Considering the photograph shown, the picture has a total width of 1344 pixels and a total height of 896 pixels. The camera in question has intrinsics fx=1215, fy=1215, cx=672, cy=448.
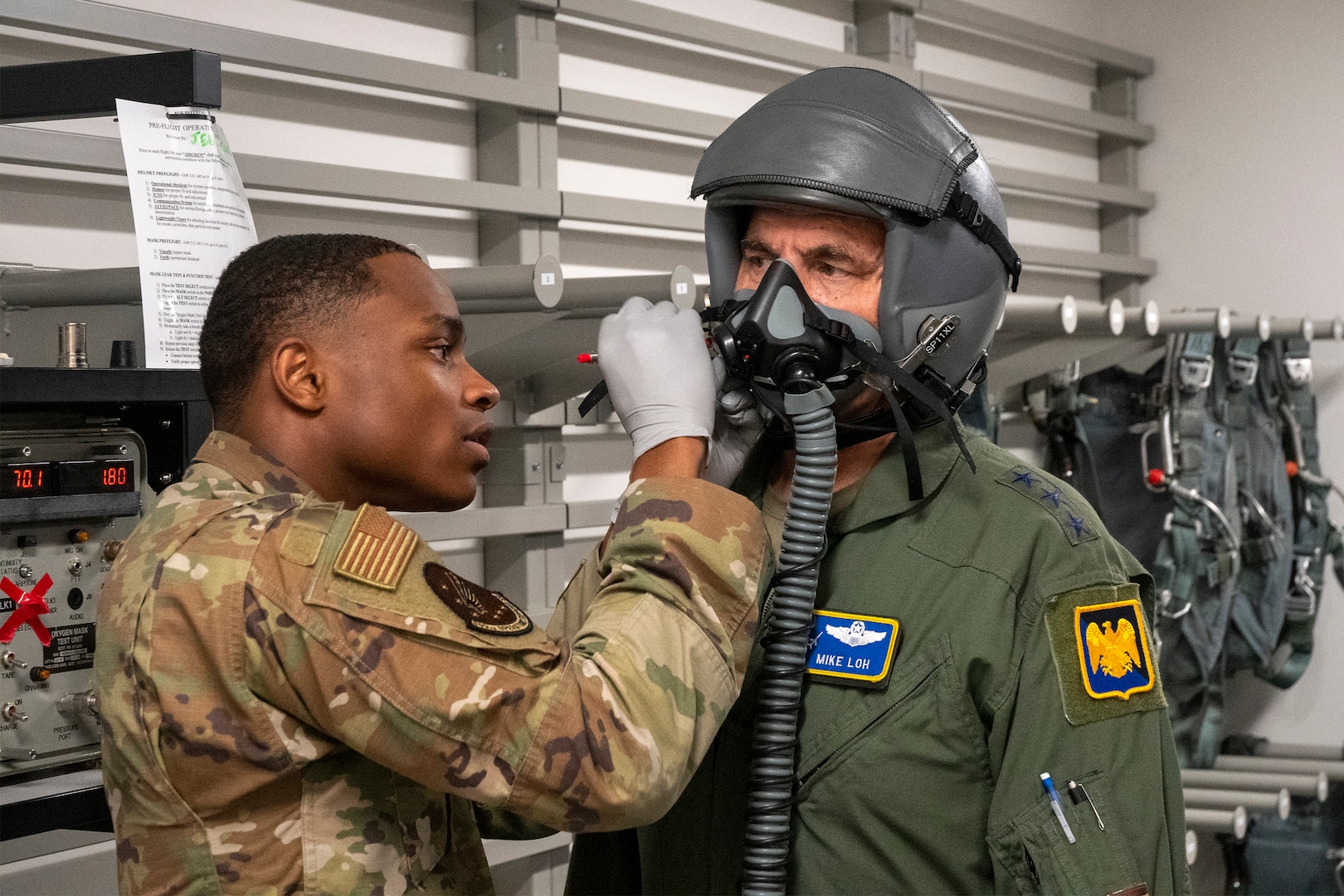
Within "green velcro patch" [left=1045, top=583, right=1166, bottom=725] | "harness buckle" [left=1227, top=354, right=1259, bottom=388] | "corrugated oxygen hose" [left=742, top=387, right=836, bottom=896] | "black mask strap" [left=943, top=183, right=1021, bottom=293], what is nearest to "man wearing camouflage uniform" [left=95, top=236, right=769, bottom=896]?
"corrugated oxygen hose" [left=742, top=387, right=836, bottom=896]

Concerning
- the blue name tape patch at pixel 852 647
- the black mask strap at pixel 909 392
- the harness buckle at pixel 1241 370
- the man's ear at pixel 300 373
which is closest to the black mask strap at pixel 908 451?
the black mask strap at pixel 909 392

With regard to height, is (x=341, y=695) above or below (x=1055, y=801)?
above

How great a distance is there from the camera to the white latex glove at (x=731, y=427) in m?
1.49

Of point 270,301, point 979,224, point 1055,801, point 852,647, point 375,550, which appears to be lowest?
point 1055,801

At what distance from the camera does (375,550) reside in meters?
1.12

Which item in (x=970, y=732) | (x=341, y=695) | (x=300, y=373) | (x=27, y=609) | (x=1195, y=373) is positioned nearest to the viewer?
(x=341, y=695)

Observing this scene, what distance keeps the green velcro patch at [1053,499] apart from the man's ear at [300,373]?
79 centimetres

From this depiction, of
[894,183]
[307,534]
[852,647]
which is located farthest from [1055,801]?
[307,534]

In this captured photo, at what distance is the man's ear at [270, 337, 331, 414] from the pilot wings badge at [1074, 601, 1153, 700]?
33.0 inches

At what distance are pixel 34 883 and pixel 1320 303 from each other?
13.4 ft

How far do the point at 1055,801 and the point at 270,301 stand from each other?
970 millimetres

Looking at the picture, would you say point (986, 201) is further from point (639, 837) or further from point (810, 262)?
point (639, 837)

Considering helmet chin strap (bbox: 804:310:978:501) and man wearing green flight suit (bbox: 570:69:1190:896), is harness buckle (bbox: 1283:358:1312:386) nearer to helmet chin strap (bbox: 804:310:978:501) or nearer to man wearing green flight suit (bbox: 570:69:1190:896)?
man wearing green flight suit (bbox: 570:69:1190:896)

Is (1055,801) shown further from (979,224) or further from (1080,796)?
(979,224)
